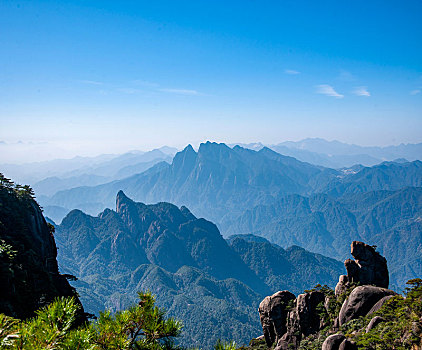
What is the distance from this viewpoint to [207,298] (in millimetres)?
189250

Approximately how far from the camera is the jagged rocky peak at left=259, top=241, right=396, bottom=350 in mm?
32781

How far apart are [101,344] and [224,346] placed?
3914mm

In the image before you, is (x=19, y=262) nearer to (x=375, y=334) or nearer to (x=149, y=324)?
(x=149, y=324)

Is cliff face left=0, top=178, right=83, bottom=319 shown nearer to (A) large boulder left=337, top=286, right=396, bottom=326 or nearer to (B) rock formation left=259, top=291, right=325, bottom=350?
(B) rock formation left=259, top=291, right=325, bottom=350

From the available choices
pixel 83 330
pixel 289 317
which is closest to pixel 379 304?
pixel 289 317

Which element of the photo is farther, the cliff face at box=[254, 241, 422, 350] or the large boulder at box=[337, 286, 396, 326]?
→ the large boulder at box=[337, 286, 396, 326]

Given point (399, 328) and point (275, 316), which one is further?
point (275, 316)

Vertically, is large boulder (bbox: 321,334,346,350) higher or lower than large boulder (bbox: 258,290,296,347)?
higher

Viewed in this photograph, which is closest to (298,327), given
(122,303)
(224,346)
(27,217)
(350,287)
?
(350,287)

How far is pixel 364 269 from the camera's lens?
37.8 m

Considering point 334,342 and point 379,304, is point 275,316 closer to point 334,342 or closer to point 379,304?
point 379,304

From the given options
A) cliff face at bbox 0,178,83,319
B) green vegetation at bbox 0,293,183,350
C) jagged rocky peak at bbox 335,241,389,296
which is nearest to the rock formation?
jagged rocky peak at bbox 335,241,389,296

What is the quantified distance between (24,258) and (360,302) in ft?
137

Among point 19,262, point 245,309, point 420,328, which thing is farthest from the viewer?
point 245,309
